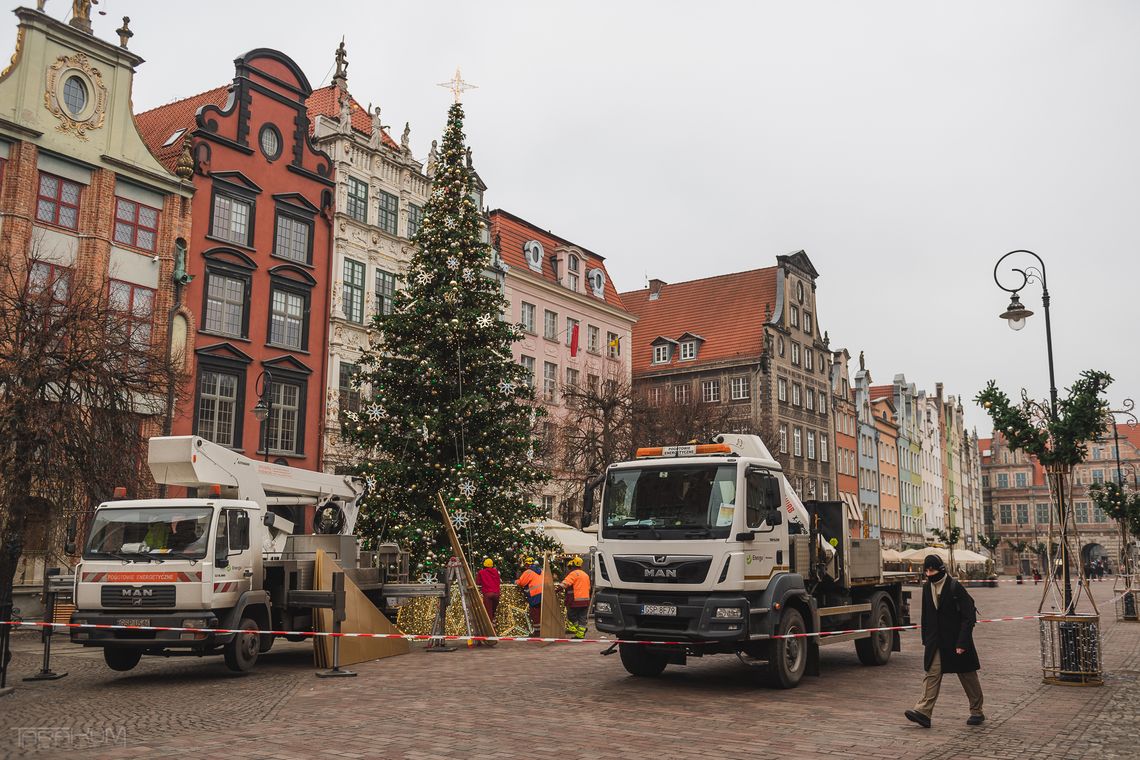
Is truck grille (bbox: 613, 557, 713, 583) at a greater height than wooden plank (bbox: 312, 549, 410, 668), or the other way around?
truck grille (bbox: 613, 557, 713, 583)

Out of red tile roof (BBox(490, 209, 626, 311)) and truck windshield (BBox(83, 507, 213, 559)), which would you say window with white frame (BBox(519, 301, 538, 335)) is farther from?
truck windshield (BBox(83, 507, 213, 559))

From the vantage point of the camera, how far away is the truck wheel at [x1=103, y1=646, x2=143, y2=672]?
1469 cm

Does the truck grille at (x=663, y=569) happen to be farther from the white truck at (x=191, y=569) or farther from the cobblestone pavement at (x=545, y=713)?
the white truck at (x=191, y=569)

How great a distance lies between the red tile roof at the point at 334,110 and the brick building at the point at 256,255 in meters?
2.71

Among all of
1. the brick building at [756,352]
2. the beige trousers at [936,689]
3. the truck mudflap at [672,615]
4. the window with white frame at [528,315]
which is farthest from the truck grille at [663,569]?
the brick building at [756,352]

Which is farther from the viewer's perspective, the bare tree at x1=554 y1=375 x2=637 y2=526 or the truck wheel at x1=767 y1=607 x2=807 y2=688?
the bare tree at x1=554 y1=375 x2=637 y2=526

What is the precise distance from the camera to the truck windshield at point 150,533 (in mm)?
14258

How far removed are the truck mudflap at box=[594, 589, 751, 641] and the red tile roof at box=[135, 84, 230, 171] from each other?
945 inches

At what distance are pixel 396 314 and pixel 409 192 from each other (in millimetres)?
15666

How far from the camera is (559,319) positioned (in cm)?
4828

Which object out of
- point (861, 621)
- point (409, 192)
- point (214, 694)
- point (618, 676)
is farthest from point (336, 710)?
point (409, 192)

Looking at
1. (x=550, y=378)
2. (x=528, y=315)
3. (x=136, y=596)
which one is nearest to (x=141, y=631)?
(x=136, y=596)

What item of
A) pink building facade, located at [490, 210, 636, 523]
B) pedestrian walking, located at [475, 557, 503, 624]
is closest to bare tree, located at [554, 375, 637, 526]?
pink building facade, located at [490, 210, 636, 523]

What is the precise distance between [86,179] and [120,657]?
17.2 metres
